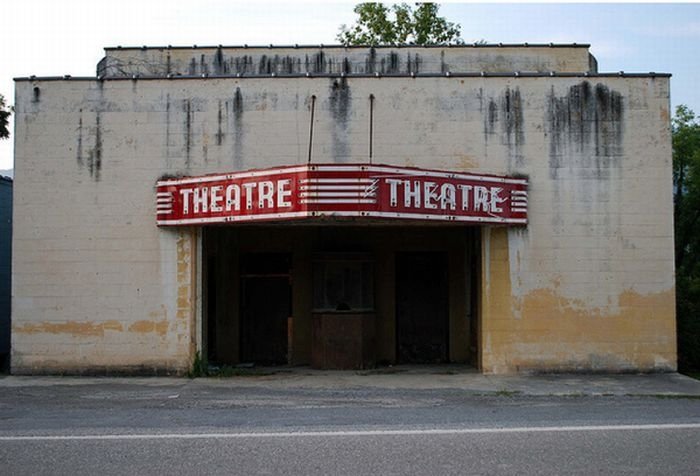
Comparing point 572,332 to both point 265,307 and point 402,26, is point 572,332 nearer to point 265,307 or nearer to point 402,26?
point 265,307

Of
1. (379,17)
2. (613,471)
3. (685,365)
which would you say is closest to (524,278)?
(685,365)

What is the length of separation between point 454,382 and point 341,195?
3760 mm

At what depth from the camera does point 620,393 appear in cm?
1243

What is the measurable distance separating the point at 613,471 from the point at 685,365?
413 inches

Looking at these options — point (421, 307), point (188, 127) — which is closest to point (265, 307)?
point (421, 307)

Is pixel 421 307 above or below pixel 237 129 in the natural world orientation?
below

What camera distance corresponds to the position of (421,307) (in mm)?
17984

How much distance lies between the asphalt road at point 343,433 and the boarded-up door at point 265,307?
5303 mm

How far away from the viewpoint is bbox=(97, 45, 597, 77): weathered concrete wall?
1914cm

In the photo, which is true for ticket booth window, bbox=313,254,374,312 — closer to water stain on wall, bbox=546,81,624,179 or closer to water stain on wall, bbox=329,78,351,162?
water stain on wall, bbox=329,78,351,162

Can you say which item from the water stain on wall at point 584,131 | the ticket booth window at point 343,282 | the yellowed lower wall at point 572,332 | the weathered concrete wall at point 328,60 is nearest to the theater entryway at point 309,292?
the ticket booth window at point 343,282

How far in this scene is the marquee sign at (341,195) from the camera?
41.9 ft

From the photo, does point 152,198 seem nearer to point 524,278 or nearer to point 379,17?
point 524,278

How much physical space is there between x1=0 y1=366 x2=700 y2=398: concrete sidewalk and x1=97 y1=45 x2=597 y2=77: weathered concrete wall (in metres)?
7.51
